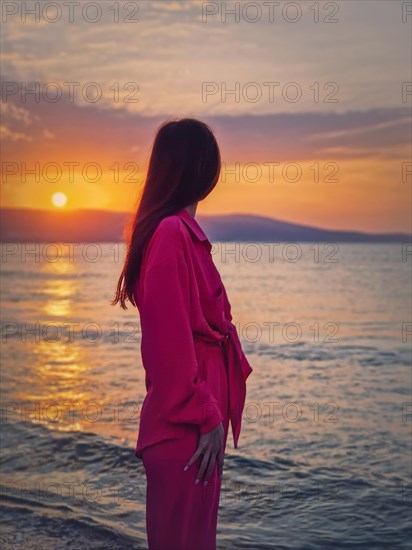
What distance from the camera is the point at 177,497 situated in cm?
249

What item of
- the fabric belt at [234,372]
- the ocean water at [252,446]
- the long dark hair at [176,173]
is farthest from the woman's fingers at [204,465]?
the ocean water at [252,446]

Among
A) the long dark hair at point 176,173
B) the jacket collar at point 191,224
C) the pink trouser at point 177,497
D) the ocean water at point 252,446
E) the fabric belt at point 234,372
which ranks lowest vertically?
the ocean water at point 252,446

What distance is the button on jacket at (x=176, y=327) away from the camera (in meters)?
2.46

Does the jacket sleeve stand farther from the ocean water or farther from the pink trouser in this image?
the ocean water

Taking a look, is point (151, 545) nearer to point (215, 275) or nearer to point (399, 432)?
point (215, 275)

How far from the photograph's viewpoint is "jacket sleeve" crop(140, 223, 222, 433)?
2.46 meters

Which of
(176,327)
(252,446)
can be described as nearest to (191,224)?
(176,327)

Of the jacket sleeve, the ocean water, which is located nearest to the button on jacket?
the jacket sleeve

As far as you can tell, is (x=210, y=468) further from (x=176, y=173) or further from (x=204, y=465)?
(x=176, y=173)

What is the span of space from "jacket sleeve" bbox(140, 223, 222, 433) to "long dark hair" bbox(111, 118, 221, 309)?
0.15m

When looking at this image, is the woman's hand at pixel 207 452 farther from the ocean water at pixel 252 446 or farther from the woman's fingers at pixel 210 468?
the ocean water at pixel 252 446

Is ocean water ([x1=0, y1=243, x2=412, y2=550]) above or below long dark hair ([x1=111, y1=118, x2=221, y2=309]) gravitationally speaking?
below

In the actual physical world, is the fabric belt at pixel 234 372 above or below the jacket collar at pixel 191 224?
below

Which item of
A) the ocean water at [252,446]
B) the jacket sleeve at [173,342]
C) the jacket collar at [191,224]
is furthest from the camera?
the ocean water at [252,446]
